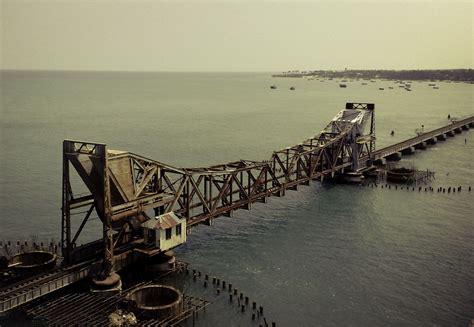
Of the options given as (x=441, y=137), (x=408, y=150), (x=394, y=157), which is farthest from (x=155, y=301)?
(x=441, y=137)

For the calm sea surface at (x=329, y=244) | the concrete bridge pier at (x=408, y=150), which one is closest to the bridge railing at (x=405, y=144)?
the concrete bridge pier at (x=408, y=150)

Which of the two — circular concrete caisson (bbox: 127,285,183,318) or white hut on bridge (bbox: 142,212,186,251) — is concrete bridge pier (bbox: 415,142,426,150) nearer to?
white hut on bridge (bbox: 142,212,186,251)

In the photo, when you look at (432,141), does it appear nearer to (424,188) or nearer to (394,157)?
(394,157)

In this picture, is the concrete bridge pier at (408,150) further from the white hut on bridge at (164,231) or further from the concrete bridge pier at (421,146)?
the white hut on bridge at (164,231)

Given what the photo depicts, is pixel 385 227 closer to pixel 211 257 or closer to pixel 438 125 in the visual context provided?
pixel 211 257

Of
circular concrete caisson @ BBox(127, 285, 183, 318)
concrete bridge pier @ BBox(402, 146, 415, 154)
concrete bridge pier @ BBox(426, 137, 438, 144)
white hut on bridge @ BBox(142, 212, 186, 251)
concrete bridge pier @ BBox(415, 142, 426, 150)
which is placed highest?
concrete bridge pier @ BBox(426, 137, 438, 144)

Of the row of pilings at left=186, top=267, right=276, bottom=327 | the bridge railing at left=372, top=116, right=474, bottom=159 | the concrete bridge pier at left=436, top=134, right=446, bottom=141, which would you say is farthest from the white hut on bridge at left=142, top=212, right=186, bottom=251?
the concrete bridge pier at left=436, top=134, right=446, bottom=141

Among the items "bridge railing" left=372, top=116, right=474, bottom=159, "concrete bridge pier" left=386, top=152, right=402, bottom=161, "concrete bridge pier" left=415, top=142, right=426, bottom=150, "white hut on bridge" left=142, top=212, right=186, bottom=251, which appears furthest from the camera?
"concrete bridge pier" left=415, top=142, right=426, bottom=150
